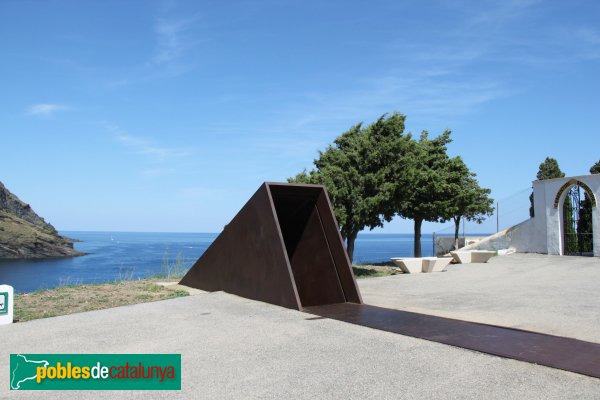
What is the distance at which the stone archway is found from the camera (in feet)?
73.3

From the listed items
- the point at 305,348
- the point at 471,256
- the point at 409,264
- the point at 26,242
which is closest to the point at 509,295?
the point at 409,264

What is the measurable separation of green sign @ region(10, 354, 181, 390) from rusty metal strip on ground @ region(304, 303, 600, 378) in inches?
114

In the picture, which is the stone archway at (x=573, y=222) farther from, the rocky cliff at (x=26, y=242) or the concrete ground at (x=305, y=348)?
the rocky cliff at (x=26, y=242)

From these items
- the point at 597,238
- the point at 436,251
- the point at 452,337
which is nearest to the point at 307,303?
the point at 452,337

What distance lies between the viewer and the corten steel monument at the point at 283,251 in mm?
8375

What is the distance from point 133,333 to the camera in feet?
21.1

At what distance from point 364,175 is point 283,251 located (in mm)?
8822

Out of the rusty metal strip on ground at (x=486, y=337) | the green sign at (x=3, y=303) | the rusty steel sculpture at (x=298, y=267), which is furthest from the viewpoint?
the green sign at (x=3, y=303)

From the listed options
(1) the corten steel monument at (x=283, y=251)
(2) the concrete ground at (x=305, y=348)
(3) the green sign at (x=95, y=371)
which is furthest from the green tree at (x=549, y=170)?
(3) the green sign at (x=95, y=371)

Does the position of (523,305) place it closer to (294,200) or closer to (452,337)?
(452,337)

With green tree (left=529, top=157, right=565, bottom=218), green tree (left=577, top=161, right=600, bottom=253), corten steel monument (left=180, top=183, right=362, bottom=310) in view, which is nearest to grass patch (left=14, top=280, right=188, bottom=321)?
corten steel monument (left=180, top=183, right=362, bottom=310)

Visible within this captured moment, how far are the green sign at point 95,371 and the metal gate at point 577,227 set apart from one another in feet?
73.8

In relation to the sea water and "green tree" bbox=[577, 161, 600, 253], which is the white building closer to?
"green tree" bbox=[577, 161, 600, 253]

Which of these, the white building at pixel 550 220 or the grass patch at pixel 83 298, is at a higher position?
the white building at pixel 550 220
